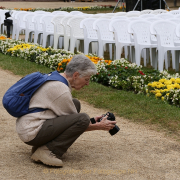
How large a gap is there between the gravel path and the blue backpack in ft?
1.89

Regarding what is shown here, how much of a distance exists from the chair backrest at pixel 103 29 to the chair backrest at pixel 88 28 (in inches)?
16.5

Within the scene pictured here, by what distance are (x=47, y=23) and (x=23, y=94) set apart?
379 inches

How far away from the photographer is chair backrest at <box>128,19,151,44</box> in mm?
9320

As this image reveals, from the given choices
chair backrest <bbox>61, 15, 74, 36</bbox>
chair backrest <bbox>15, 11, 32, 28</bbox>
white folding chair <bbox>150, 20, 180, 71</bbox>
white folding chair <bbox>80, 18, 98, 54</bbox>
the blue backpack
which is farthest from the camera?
→ chair backrest <bbox>15, 11, 32, 28</bbox>

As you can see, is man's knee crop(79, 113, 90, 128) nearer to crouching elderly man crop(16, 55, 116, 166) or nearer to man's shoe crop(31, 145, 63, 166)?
crouching elderly man crop(16, 55, 116, 166)

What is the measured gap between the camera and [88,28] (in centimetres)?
1088

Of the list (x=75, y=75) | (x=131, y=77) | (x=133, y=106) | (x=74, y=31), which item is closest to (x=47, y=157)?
(x=75, y=75)

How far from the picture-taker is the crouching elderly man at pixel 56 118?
3.67 meters

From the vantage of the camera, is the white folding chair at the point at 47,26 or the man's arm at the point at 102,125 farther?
the white folding chair at the point at 47,26

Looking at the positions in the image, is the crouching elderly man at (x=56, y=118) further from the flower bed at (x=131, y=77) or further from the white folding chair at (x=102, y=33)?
the white folding chair at (x=102, y=33)

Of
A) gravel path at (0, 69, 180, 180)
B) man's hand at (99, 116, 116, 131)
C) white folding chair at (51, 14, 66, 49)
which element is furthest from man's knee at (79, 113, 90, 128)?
white folding chair at (51, 14, 66, 49)

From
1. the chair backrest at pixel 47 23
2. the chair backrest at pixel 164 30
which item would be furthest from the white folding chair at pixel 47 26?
the chair backrest at pixel 164 30

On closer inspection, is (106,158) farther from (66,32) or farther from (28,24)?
(28,24)

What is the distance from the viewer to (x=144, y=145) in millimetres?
4637
